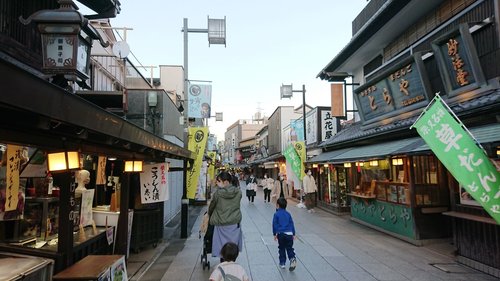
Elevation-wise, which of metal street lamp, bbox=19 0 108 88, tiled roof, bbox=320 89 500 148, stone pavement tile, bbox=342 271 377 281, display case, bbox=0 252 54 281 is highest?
metal street lamp, bbox=19 0 108 88

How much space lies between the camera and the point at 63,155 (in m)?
5.29

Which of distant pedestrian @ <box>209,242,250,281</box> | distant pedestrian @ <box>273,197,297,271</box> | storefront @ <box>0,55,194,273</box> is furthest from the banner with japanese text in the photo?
distant pedestrian @ <box>209,242,250,281</box>

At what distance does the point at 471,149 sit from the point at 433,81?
5.75 metres

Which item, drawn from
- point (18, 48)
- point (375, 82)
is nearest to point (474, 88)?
point (375, 82)

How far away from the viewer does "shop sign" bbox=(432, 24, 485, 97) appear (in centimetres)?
808

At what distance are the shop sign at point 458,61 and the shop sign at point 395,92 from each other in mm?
1045

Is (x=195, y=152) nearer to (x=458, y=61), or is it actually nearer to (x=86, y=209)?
(x=86, y=209)

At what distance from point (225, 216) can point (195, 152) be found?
715 cm

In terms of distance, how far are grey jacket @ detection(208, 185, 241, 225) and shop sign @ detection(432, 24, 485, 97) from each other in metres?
6.35

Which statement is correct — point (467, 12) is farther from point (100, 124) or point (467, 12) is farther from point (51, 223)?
point (51, 223)

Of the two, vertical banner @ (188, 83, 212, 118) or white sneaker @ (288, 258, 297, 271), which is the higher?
vertical banner @ (188, 83, 212, 118)

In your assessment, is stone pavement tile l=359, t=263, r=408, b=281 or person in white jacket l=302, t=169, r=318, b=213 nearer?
stone pavement tile l=359, t=263, r=408, b=281

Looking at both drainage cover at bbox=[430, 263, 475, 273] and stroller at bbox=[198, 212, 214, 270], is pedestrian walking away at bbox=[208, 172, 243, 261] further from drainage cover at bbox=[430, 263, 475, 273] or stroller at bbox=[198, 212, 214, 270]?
drainage cover at bbox=[430, 263, 475, 273]

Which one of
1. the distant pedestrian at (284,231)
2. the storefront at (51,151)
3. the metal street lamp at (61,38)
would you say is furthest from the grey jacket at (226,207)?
the metal street lamp at (61,38)
